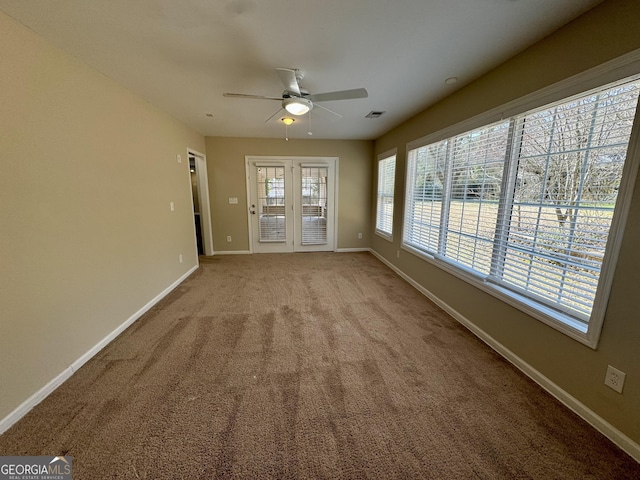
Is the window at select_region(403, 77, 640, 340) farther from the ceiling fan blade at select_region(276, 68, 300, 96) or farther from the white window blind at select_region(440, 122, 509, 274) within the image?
the ceiling fan blade at select_region(276, 68, 300, 96)

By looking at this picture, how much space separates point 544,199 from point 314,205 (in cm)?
399

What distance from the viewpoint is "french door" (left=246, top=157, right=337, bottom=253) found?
16.6 feet

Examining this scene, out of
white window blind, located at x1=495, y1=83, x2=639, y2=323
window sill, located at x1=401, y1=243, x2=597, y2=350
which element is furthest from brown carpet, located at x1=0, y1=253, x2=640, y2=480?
white window blind, located at x1=495, y1=83, x2=639, y2=323

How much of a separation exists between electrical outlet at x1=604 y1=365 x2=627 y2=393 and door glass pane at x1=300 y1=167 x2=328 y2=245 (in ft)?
14.6

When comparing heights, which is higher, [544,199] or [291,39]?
Result: [291,39]

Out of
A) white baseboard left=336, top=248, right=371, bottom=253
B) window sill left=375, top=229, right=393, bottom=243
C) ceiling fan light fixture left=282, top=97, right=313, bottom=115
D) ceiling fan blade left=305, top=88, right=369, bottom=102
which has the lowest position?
white baseboard left=336, top=248, right=371, bottom=253

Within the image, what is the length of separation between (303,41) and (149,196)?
241 cm

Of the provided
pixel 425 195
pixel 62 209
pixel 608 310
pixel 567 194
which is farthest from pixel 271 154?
pixel 608 310

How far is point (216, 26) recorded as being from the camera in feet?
5.25

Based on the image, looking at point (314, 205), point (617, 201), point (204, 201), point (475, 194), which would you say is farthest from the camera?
point (314, 205)

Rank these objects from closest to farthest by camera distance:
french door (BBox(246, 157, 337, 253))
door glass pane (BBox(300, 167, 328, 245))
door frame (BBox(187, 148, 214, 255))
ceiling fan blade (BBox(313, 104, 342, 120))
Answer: ceiling fan blade (BBox(313, 104, 342, 120)) < door frame (BBox(187, 148, 214, 255)) < french door (BBox(246, 157, 337, 253)) < door glass pane (BBox(300, 167, 328, 245))

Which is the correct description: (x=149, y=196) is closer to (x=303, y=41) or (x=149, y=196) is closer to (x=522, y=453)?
(x=303, y=41)

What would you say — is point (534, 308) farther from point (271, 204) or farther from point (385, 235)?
point (271, 204)

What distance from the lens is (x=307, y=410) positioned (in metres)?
1.51
